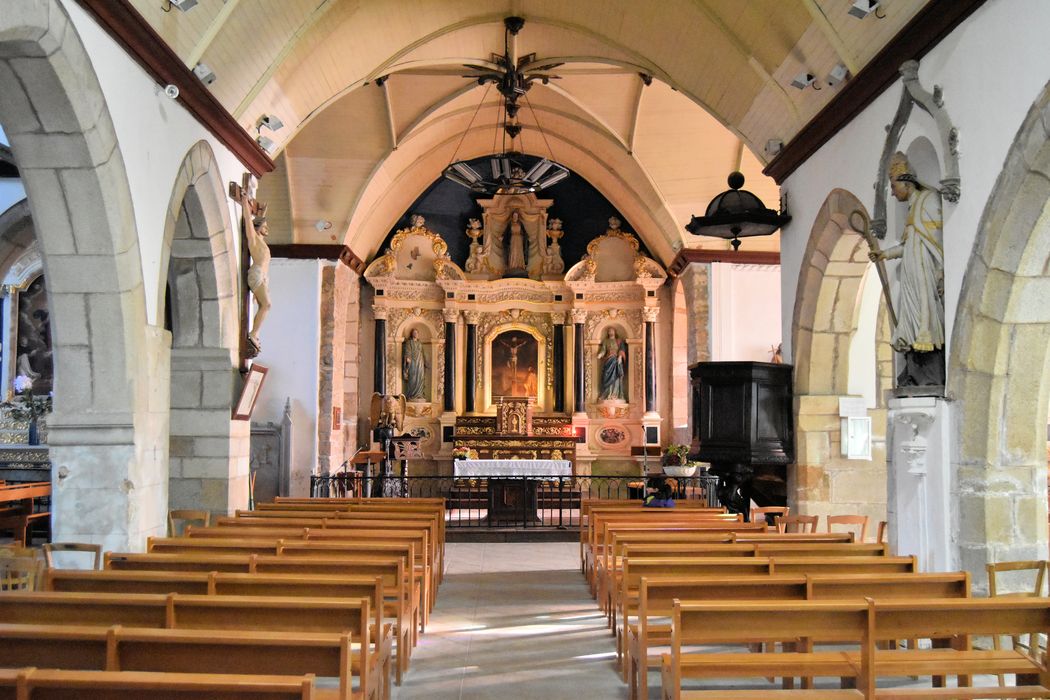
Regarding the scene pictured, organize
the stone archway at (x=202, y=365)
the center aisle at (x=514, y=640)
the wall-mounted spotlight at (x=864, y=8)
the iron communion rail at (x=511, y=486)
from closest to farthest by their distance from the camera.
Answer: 1. the center aisle at (x=514, y=640)
2. the wall-mounted spotlight at (x=864, y=8)
3. the stone archway at (x=202, y=365)
4. the iron communion rail at (x=511, y=486)

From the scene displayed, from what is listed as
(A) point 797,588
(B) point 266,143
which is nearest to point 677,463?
(B) point 266,143

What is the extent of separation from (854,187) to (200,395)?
6501mm

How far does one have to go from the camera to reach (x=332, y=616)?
3941mm

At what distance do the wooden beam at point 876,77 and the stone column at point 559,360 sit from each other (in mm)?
8144

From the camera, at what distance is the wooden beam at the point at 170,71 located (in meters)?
6.52

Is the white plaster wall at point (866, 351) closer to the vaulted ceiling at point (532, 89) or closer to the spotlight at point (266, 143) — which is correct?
the vaulted ceiling at point (532, 89)

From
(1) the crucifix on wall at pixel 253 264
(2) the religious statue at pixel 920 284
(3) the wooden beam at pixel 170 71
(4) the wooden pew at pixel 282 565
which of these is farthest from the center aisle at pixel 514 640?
(3) the wooden beam at pixel 170 71

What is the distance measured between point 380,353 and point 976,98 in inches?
511

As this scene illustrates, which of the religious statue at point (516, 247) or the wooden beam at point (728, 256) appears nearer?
the wooden beam at point (728, 256)

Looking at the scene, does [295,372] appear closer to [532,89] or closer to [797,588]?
[532,89]

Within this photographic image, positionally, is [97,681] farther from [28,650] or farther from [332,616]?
[332,616]

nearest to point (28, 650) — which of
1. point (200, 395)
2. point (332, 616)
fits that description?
point (332, 616)

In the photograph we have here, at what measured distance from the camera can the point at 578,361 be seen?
17.8 meters

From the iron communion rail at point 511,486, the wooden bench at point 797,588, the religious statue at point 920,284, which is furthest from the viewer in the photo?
the iron communion rail at point 511,486
